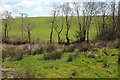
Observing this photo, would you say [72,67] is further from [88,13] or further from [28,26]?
[28,26]

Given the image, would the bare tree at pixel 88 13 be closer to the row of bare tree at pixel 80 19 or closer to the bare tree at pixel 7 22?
the row of bare tree at pixel 80 19

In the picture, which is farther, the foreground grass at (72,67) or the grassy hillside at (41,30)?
the grassy hillside at (41,30)

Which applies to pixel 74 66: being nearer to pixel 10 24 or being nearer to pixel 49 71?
pixel 49 71

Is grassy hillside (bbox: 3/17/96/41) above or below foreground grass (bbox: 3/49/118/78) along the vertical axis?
above

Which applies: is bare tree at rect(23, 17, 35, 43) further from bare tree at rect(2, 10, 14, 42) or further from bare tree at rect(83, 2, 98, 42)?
bare tree at rect(83, 2, 98, 42)

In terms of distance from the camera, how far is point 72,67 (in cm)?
1684

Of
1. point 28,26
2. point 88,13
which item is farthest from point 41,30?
point 88,13

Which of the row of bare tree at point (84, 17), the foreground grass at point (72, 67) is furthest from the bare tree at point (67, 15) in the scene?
the foreground grass at point (72, 67)

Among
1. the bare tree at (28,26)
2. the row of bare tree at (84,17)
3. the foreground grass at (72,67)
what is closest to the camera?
the foreground grass at (72,67)

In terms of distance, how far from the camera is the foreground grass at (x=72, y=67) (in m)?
15.1

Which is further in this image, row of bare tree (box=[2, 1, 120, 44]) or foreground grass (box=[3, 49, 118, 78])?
row of bare tree (box=[2, 1, 120, 44])

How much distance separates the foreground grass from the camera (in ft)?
49.5

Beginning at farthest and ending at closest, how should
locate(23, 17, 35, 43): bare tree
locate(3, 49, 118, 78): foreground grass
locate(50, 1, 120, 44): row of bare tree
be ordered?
locate(23, 17, 35, 43): bare tree → locate(50, 1, 120, 44): row of bare tree → locate(3, 49, 118, 78): foreground grass

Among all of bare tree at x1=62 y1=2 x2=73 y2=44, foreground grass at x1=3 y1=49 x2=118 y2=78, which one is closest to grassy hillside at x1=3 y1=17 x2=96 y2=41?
bare tree at x1=62 y1=2 x2=73 y2=44
